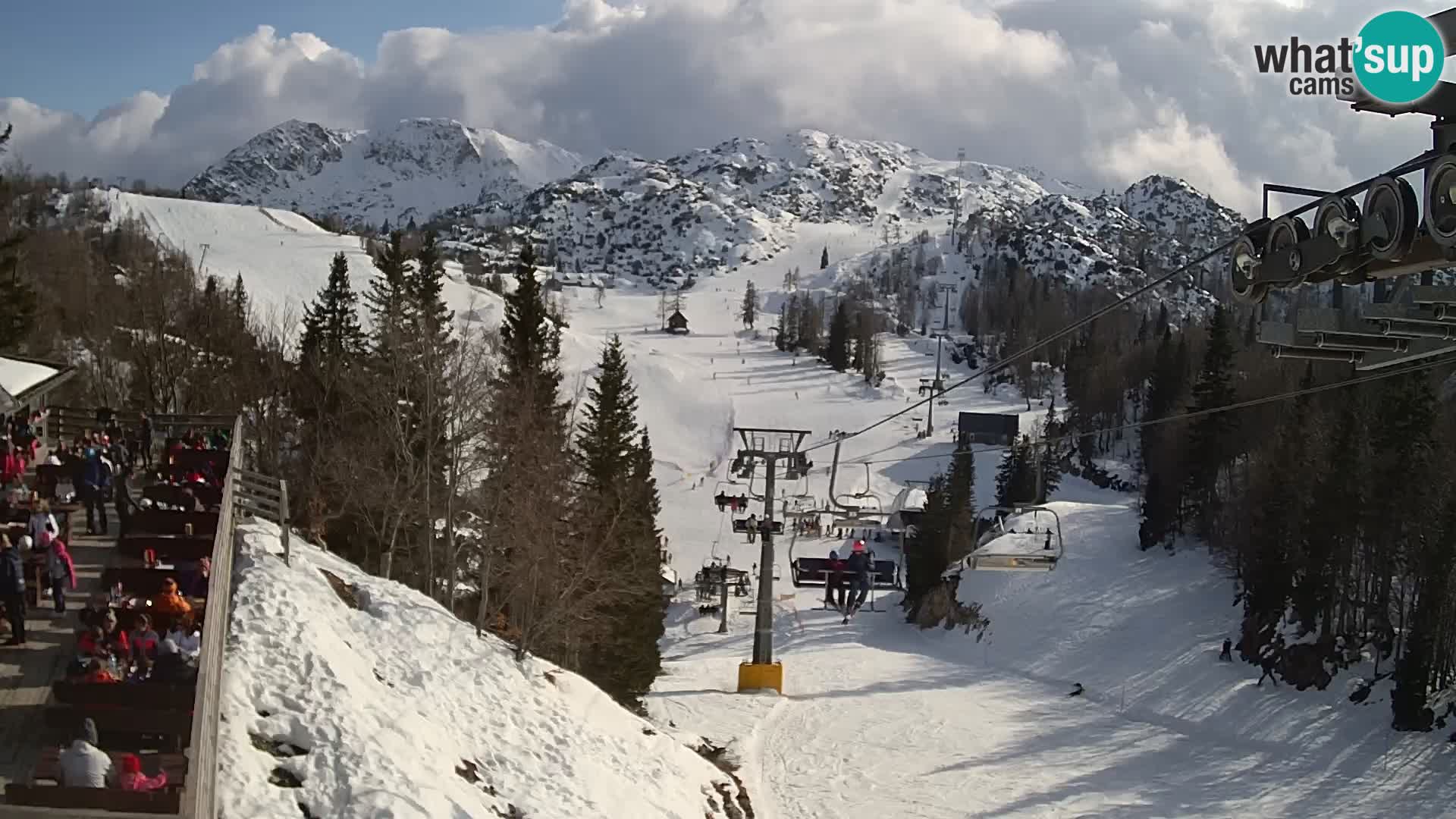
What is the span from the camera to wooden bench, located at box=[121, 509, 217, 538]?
1489cm

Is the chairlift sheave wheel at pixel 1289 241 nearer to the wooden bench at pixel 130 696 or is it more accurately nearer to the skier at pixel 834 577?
the wooden bench at pixel 130 696

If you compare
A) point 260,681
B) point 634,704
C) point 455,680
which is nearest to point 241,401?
point 634,704

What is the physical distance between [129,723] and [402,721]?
465 centimetres

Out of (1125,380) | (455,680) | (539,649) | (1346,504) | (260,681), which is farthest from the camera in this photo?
(1125,380)

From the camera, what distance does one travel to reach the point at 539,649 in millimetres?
25797

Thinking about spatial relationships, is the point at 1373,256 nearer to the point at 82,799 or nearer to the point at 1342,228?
the point at 1342,228

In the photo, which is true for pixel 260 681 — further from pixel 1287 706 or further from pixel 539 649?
pixel 1287 706

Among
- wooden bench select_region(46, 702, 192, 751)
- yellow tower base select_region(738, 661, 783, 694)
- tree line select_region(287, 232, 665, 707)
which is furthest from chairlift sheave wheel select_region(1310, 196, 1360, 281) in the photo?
yellow tower base select_region(738, 661, 783, 694)

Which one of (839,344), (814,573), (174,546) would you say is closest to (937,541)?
(814,573)

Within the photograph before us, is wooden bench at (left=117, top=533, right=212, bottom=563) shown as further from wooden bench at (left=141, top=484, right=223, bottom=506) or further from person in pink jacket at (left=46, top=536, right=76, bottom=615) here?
person in pink jacket at (left=46, top=536, right=76, bottom=615)

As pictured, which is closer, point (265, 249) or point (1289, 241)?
point (1289, 241)

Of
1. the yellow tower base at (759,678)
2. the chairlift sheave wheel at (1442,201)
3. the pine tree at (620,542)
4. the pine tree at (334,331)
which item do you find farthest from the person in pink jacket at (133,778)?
the pine tree at (334,331)

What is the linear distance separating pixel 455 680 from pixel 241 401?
24.3 metres

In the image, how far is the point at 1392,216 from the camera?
7113mm
